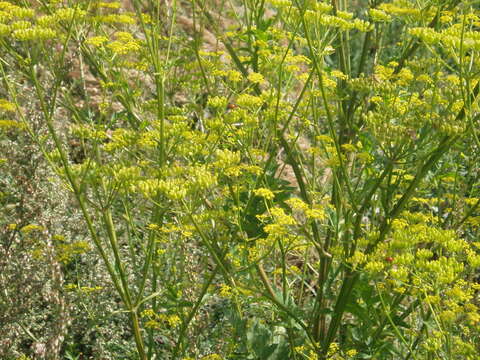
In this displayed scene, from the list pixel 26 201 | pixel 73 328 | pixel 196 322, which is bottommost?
pixel 73 328

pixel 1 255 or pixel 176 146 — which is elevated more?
pixel 176 146

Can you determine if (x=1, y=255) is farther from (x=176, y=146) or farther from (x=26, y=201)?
(x=176, y=146)

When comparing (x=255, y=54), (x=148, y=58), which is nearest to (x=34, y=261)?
(x=148, y=58)

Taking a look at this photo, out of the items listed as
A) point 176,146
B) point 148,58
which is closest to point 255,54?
point 148,58

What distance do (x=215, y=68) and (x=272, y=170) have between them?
0.72 m

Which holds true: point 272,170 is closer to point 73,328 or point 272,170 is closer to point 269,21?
point 269,21

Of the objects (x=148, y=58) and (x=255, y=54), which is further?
(x=255, y=54)

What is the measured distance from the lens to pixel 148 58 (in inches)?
140

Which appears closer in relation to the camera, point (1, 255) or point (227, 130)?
point (227, 130)

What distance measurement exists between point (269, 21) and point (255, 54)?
0.67 feet

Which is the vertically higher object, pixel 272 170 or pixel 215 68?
pixel 215 68

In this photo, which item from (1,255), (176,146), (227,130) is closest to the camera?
(176,146)

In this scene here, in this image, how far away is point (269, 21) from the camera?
146 inches

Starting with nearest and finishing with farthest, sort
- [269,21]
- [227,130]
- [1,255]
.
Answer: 1. [227,130]
2. [269,21]
3. [1,255]
